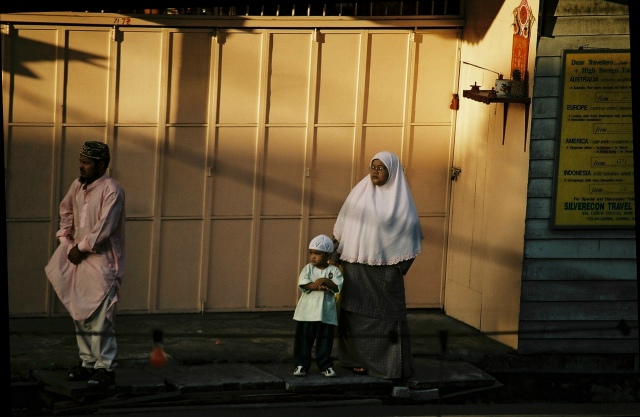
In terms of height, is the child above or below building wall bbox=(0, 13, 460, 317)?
below

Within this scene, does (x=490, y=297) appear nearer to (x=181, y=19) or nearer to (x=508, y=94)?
(x=508, y=94)

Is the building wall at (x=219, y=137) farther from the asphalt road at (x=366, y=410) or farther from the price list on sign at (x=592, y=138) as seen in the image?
the asphalt road at (x=366, y=410)

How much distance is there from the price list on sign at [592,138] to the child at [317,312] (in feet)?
5.81

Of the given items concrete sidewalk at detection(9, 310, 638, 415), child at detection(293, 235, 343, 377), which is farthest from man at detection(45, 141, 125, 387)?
child at detection(293, 235, 343, 377)

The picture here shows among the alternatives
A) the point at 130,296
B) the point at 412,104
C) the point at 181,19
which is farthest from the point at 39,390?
the point at 412,104

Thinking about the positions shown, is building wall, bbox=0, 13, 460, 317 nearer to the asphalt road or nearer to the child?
the child

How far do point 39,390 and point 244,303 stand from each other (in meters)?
2.28

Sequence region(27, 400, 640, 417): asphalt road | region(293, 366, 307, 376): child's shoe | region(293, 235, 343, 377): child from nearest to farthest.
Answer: region(27, 400, 640, 417): asphalt road
region(293, 235, 343, 377): child
region(293, 366, 307, 376): child's shoe

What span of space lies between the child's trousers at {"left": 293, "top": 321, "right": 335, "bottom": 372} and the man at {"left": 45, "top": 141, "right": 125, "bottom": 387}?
1229 millimetres

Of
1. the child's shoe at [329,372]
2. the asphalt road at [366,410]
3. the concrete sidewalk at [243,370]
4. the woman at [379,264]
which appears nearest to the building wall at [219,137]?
the concrete sidewalk at [243,370]

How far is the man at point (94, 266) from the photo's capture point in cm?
737

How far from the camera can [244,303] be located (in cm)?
948

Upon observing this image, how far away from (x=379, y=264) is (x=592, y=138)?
179 cm

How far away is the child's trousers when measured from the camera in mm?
7840
